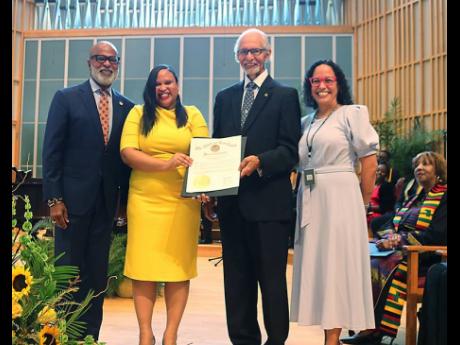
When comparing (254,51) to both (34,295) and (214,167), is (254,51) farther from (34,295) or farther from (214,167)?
(34,295)

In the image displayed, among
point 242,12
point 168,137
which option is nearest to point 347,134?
point 168,137

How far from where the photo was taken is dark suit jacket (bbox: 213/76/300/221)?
2.61 metres

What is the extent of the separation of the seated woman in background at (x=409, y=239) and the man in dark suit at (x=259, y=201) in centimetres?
94

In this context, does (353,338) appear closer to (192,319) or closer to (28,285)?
(192,319)

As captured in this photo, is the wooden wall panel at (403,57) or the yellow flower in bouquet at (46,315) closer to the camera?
the yellow flower in bouquet at (46,315)

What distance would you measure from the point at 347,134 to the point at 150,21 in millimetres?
12466

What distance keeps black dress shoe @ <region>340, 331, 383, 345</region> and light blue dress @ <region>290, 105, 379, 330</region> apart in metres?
0.84

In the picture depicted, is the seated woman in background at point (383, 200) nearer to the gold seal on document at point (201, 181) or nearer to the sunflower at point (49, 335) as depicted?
the gold seal on document at point (201, 181)

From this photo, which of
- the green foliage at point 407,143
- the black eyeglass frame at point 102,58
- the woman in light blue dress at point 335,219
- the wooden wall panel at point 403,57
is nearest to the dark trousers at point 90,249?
the black eyeglass frame at point 102,58

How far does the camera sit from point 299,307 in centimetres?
264

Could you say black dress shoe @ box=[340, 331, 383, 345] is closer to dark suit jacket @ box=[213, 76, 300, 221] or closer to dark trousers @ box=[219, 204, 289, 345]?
dark trousers @ box=[219, 204, 289, 345]

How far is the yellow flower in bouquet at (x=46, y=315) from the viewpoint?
0.96 m

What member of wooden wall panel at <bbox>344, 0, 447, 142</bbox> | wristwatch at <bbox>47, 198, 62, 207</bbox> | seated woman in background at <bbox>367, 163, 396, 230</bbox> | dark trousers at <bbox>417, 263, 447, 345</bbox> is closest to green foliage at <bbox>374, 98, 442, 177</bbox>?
wooden wall panel at <bbox>344, 0, 447, 142</bbox>

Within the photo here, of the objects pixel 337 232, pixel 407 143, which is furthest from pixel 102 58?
pixel 407 143
